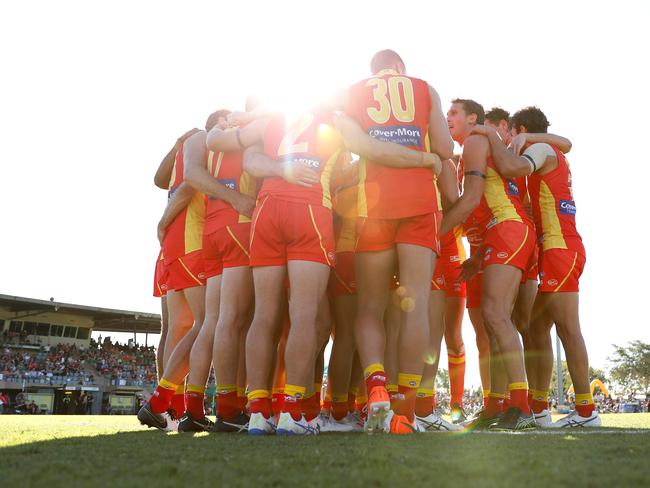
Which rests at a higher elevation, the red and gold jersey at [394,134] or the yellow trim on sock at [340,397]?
the red and gold jersey at [394,134]

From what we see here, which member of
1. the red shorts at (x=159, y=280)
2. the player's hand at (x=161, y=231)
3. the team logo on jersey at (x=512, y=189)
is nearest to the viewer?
the team logo on jersey at (x=512, y=189)

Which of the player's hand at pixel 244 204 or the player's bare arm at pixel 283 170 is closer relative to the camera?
the player's bare arm at pixel 283 170

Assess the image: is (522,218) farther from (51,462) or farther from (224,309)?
(51,462)

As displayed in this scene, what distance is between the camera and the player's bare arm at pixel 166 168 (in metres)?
6.15

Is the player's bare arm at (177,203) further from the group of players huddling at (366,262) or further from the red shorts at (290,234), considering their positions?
the red shorts at (290,234)

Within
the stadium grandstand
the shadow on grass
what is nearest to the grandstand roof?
the stadium grandstand

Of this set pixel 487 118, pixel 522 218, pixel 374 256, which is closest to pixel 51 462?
pixel 374 256

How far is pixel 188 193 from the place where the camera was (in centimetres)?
571

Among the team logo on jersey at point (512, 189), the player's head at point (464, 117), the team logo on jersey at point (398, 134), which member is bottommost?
the team logo on jersey at point (512, 189)

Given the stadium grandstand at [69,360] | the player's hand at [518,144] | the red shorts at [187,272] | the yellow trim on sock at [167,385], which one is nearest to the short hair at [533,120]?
the player's hand at [518,144]

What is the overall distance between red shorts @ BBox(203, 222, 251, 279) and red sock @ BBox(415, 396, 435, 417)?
1.72 metres

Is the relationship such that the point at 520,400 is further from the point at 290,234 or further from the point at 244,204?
the point at 244,204

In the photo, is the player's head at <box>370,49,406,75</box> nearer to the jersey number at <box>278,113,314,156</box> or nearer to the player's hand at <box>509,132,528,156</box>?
the jersey number at <box>278,113,314,156</box>

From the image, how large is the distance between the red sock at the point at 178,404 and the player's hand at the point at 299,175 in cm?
231
